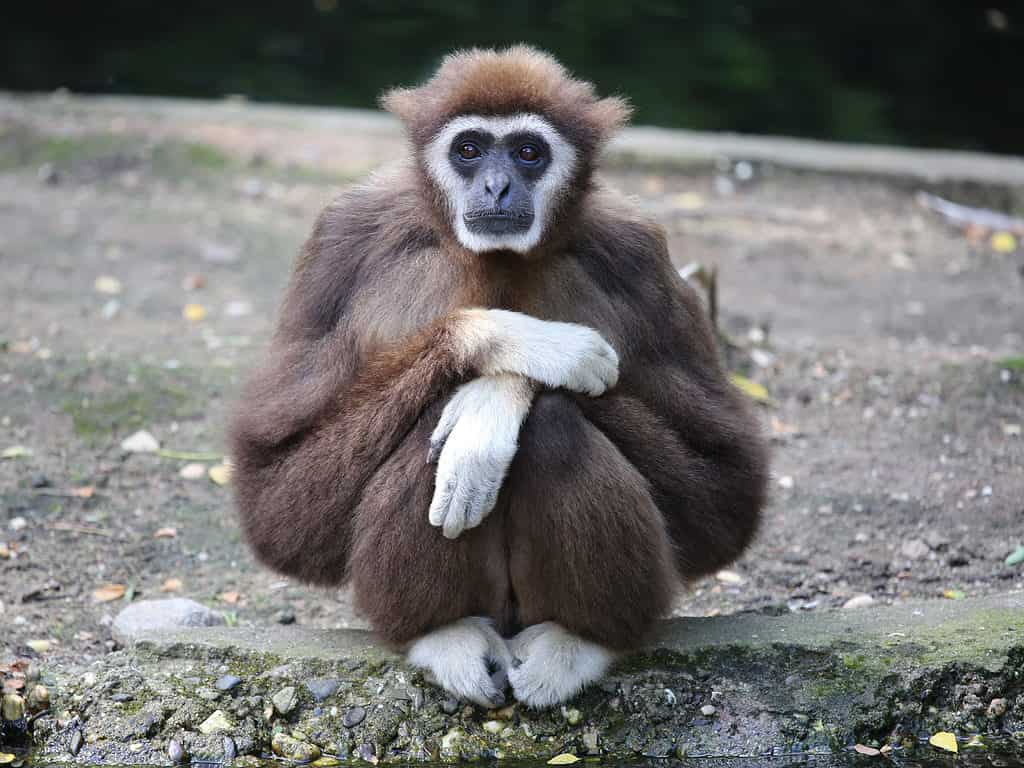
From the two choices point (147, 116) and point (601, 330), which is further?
point (147, 116)

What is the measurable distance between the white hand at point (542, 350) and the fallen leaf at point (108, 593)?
2494mm

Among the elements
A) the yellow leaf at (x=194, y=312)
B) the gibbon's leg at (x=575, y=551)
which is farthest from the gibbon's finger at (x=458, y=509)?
the yellow leaf at (x=194, y=312)

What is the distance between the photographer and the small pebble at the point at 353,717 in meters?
5.18

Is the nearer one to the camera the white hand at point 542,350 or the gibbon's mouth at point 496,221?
the white hand at point 542,350

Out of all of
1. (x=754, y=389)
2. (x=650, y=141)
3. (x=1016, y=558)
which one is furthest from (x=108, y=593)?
(x=650, y=141)

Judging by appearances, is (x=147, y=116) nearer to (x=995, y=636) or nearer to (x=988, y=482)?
(x=988, y=482)

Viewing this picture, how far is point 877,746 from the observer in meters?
5.22

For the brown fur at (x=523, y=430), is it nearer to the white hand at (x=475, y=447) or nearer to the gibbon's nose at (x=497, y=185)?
the white hand at (x=475, y=447)

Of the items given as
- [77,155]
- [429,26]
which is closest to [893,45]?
[429,26]

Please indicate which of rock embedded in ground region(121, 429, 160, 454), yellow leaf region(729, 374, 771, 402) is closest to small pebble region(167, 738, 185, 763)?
rock embedded in ground region(121, 429, 160, 454)

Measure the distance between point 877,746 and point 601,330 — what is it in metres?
1.88

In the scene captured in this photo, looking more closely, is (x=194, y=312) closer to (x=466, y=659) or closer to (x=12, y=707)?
(x=12, y=707)

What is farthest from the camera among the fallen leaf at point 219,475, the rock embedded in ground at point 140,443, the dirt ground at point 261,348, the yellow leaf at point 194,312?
the yellow leaf at point 194,312

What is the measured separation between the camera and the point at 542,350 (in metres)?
5.02
